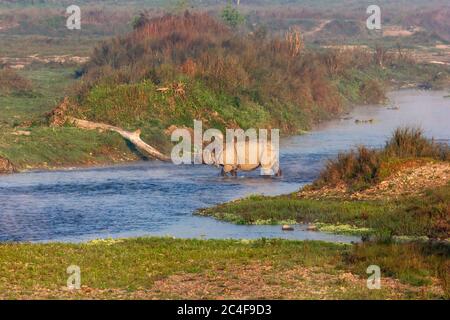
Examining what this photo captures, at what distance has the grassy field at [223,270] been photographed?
19.1 meters

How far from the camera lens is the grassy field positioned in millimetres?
19125

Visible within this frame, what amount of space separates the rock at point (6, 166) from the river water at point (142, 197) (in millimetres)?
766

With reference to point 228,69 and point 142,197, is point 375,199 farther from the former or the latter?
point 228,69

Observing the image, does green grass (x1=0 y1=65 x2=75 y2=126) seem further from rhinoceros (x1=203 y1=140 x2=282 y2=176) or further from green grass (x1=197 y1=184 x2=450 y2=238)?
green grass (x1=197 y1=184 x2=450 y2=238)

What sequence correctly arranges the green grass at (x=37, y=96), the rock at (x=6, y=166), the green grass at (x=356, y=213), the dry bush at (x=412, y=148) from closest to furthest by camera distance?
the green grass at (x=356, y=213) → the dry bush at (x=412, y=148) → the rock at (x=6, y=166) → the green grass at (x=37, y=96)

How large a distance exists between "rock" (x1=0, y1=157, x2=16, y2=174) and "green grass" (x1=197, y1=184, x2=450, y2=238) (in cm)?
1076

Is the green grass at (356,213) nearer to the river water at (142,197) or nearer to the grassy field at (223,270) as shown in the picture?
the river water at (142,197)

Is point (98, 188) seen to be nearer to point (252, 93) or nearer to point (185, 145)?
point (185, 145)

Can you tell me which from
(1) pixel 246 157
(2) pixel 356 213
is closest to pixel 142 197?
(1) pixel 246 157

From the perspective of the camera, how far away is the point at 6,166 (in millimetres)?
39406

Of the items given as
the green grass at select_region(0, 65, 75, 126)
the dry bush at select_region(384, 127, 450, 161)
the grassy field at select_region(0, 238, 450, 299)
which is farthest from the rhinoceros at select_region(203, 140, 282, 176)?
the green grass at select_region(0, 65, 75, 126)

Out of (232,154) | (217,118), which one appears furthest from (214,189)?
(217,118)

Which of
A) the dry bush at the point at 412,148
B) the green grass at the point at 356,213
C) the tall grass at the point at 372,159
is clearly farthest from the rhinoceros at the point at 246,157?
the dry bush at the point at 412,148

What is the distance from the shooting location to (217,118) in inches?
1967
